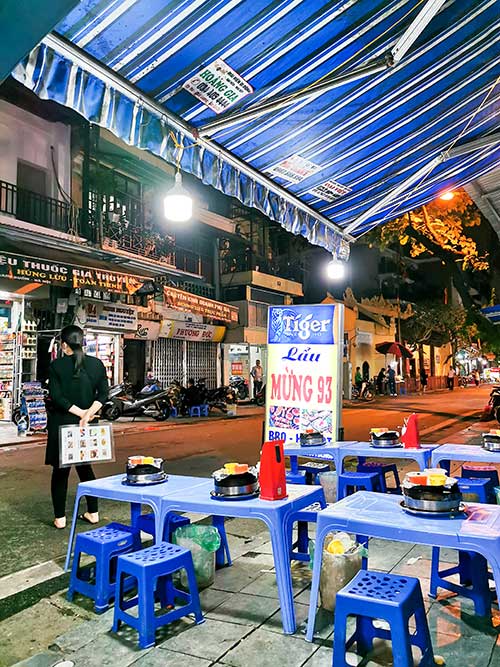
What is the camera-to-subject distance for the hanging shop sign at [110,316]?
16.3 metres

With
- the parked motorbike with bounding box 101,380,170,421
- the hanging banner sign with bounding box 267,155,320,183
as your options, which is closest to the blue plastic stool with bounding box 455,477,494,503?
the hanging banner sign with bounding box 267,155,320,183

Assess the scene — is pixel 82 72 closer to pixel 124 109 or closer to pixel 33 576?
pixel 124 109

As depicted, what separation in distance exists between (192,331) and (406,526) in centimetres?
1914

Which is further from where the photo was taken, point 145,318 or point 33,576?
point 145,318

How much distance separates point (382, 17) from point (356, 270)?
34.1 m

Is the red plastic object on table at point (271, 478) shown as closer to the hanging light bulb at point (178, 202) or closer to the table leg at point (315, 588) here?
the table leg at point (315, 588)

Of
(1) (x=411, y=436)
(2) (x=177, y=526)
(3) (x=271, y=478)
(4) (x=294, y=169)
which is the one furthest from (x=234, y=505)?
(4) (x=294, y=169)

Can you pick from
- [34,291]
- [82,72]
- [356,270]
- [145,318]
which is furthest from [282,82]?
[356,270]

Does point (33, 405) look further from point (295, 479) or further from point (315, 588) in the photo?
point (315, 588)

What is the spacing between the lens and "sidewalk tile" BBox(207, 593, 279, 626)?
3.29 m

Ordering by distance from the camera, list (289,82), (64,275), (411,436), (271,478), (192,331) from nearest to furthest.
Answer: (271,478) < (289,82) < (411,436) < (64,275) < (192,331)

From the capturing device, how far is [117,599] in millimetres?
3191

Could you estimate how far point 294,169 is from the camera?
5125 mm

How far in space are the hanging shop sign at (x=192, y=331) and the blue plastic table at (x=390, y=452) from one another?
15.2 meters
